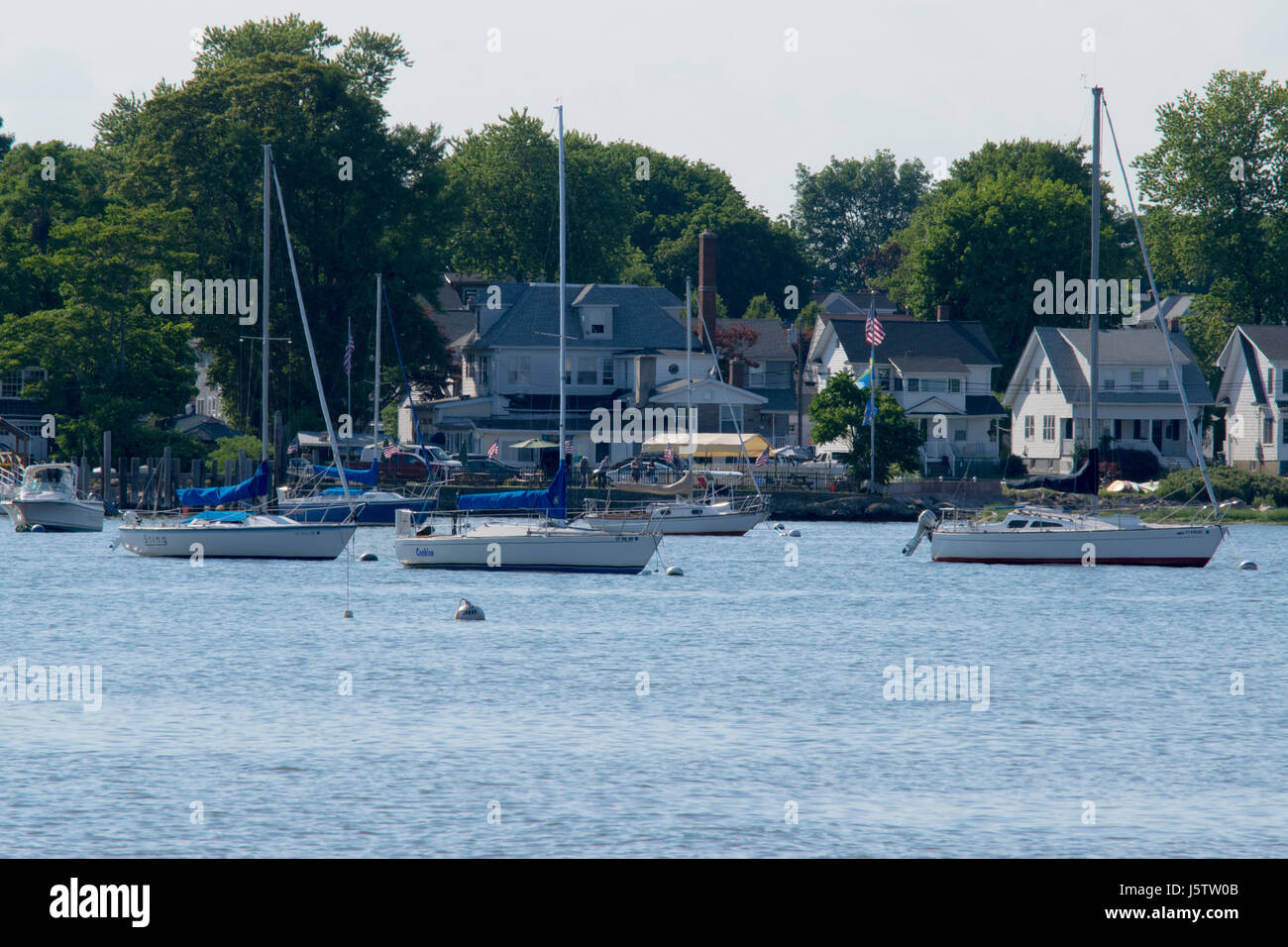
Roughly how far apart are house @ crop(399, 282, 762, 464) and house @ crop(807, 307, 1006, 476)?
8225mm

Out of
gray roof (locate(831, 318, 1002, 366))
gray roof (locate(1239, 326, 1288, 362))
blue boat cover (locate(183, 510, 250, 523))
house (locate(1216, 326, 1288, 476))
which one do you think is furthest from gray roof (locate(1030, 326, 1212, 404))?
blue boat cover (locate(183, 510, 250, 523))

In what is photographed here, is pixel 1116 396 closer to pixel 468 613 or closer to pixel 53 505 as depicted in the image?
pixel 53 505

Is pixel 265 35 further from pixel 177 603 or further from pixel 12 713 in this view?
pixel 12 713

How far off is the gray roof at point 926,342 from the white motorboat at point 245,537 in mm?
54241

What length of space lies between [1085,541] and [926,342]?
164 ft

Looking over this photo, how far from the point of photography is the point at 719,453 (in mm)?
85625

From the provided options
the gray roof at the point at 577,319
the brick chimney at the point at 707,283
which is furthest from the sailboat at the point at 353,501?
the brick chimney at the point at 707,283

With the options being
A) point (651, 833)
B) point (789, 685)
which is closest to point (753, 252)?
point (789, 685)

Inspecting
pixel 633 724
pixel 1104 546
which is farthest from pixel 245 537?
pixel 633 724

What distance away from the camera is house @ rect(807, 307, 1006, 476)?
97.8 m

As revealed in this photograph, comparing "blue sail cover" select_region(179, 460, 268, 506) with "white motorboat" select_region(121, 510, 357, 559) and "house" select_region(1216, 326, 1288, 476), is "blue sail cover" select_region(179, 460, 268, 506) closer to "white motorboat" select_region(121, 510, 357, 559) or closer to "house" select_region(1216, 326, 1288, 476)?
"white motorboat" select_region(121, 510, 357, 559)

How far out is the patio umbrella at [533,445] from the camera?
87750 millimetres

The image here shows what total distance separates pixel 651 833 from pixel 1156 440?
82.6 m

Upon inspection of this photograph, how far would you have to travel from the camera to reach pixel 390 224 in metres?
86.0
